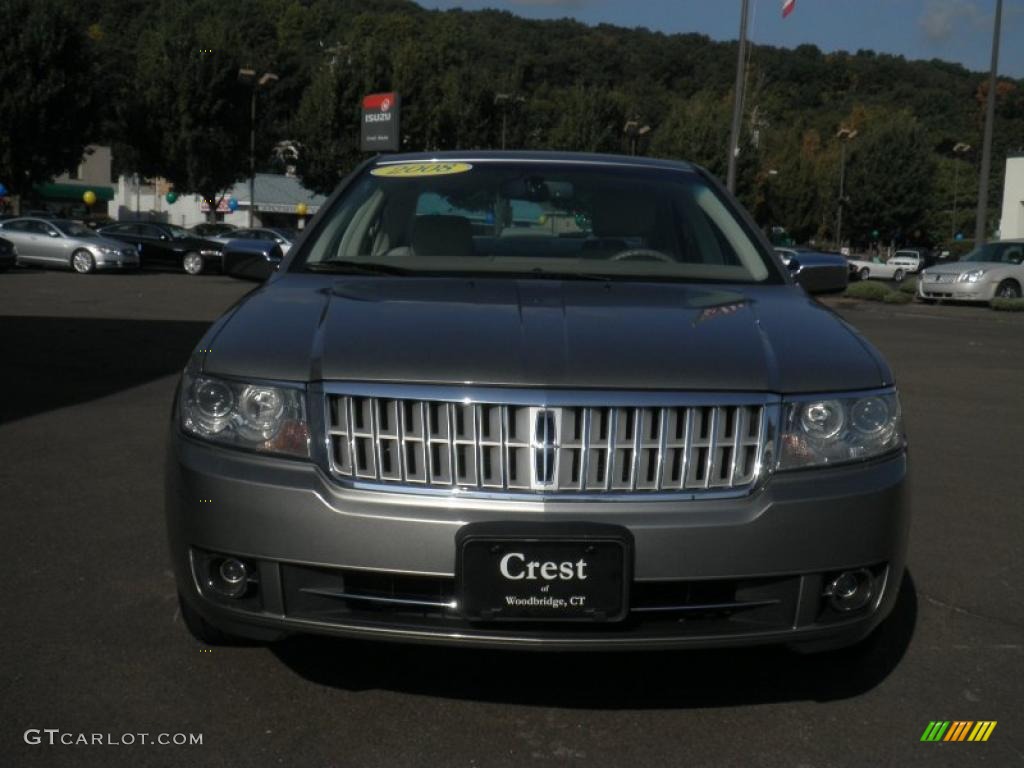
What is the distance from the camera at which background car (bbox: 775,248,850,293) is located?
15.4 ft

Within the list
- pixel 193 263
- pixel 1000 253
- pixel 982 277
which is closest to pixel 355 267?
pixel 982 277

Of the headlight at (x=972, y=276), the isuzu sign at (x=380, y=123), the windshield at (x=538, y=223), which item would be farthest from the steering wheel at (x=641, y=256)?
the isuzu sign at (x=380, y=123)

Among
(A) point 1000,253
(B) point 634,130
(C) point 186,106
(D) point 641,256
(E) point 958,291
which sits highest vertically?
(C) point 186,106

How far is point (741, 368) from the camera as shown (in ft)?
9.89

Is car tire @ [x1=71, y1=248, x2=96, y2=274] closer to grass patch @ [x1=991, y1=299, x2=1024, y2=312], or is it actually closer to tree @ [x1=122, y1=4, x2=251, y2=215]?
grass patch @ [x1=991, y1=299, x2=1024, y2=312]

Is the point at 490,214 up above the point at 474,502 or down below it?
above

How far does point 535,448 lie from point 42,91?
46.5 m

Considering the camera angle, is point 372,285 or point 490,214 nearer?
point 372,285

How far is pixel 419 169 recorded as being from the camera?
15.6 feet

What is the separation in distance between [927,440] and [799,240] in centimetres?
7429

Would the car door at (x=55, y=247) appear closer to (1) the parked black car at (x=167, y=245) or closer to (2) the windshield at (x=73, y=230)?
(2) the windshield at (x=73, y=230)

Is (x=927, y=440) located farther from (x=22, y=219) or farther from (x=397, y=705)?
(x=22, y=219)

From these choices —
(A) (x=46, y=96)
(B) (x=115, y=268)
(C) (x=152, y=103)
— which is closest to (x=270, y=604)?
(B) (x=115, y=268)

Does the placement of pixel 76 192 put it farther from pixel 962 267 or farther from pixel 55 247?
pixel 962 267
